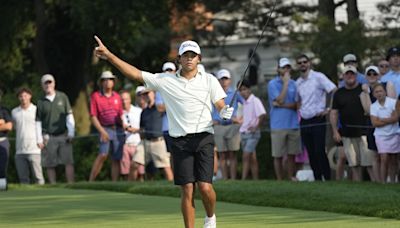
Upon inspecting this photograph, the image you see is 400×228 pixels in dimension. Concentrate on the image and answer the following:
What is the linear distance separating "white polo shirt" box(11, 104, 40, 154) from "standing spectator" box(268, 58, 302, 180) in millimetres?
4581

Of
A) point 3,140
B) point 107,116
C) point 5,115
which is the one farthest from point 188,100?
point 107,116

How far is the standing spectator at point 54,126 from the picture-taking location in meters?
23.0

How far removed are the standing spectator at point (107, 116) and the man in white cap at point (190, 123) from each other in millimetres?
10484

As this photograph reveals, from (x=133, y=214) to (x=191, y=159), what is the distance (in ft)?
9.04

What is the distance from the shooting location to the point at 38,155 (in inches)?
912

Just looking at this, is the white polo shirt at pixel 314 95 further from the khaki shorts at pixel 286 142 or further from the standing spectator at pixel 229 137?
the standing spectator at pixel 229 137

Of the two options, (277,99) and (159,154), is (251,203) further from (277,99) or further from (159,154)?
(159,154)

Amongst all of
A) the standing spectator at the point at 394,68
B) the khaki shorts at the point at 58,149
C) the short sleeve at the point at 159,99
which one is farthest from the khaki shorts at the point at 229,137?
the standing spectator at the point at 394,68

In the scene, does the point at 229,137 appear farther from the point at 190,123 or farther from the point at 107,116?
the point at 190,123

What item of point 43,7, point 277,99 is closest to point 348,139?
point 277,99

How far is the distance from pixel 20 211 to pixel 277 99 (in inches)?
258

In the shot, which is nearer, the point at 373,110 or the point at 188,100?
the point at 188,100

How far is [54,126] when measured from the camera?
23.2 metres

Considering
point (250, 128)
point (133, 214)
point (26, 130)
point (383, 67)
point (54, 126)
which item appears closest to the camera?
point (133, 214)
